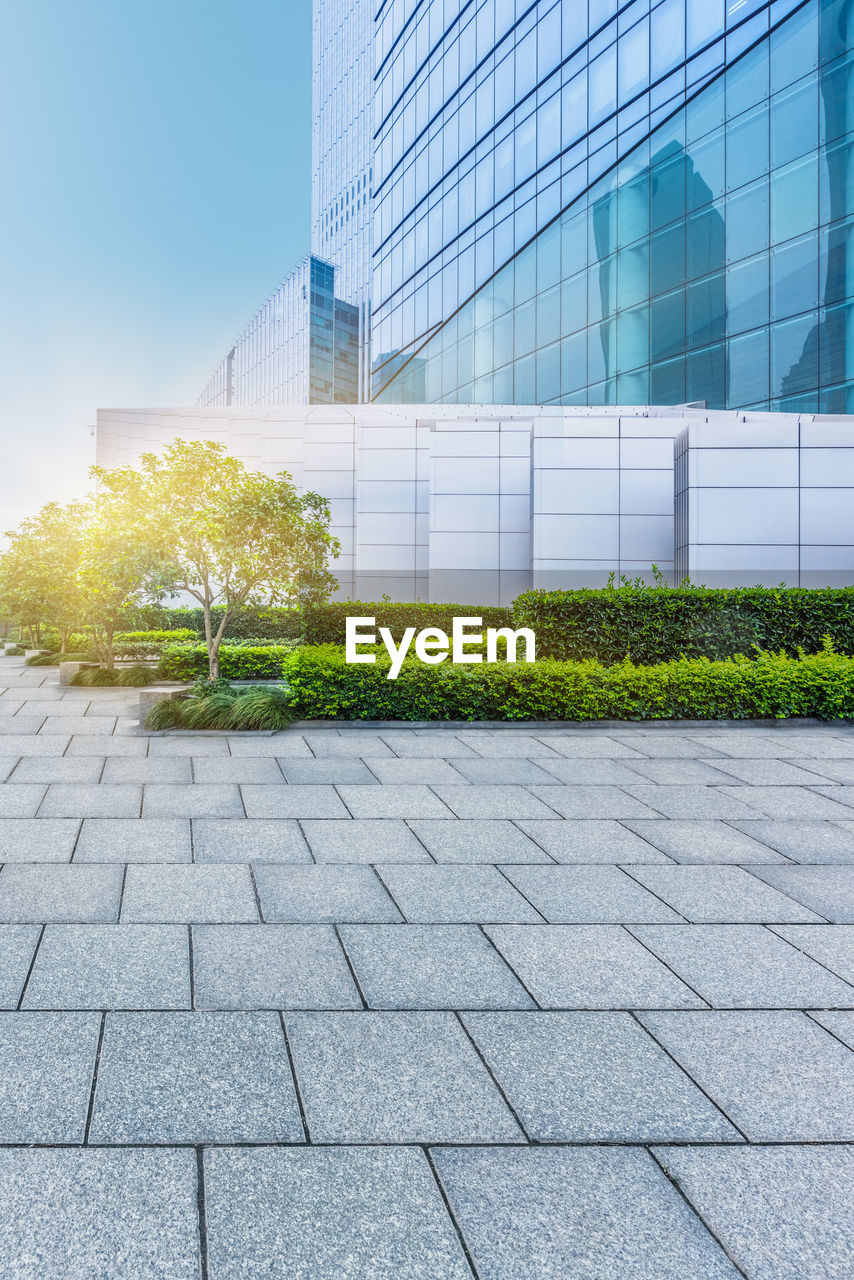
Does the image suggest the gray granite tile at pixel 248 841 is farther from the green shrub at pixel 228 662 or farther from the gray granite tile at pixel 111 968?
the green shrub at pixel 228 662

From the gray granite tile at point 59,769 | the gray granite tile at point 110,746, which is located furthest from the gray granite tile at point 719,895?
the gray granite tile at point 110,746

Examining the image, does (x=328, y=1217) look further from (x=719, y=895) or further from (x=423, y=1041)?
(x=719, y=895)

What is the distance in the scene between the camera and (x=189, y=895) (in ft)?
16.4

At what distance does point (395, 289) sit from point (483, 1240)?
45161 mm

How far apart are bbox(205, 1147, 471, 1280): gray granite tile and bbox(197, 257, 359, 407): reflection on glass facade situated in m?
87.7

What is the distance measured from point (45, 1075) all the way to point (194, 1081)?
58 cm

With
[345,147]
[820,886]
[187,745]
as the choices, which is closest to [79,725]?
[187,745]

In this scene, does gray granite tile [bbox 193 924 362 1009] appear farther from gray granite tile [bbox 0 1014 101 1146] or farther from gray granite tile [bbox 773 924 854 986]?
gray granite tile [bbox 773 924 854 986]

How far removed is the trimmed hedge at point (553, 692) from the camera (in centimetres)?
1126

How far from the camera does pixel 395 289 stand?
42.6 meters

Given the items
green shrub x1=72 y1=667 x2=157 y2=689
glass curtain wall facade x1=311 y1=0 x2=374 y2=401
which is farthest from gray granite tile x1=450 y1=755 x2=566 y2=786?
glass curtain wall facade x1=311 y1=0 x2=374 y2=401

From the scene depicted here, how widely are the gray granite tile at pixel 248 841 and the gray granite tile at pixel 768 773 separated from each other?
15.1ft

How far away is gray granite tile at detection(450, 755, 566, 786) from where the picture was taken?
26.8ft

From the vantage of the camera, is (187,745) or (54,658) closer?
(187,745)
